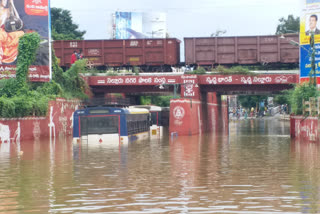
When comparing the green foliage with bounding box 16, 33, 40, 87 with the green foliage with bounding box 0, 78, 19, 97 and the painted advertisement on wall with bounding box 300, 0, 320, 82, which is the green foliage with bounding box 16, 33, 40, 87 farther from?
the painted advertisement on wall with bounding box 300, 0, 320, 82

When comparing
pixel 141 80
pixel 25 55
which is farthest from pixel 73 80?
pixel 25 55

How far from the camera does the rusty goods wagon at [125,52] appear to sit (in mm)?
58281

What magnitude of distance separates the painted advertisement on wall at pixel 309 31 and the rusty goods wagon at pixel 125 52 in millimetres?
18461

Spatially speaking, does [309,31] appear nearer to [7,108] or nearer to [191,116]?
[191,116]

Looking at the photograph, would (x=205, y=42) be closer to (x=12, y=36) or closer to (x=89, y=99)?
(x=89, y=99)

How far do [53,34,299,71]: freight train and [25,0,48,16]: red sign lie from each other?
399 inches

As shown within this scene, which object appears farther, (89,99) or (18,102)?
(89,99)

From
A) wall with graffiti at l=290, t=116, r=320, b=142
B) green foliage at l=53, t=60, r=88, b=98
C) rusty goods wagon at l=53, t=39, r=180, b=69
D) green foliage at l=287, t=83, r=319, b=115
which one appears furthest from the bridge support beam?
green foliage at l=287, t=83, r=319, b=115

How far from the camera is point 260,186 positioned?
14.6 m

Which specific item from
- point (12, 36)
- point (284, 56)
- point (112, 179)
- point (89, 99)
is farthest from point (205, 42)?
point (112, 179)

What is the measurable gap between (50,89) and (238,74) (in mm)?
15887

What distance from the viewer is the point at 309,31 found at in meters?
40.5

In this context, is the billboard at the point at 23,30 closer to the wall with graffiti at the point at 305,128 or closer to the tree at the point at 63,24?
the wall with graffiti at the point at 305,128

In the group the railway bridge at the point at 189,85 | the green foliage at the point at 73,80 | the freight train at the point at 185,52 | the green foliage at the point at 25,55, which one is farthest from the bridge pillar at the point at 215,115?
the green foliage at the point at 25,55
